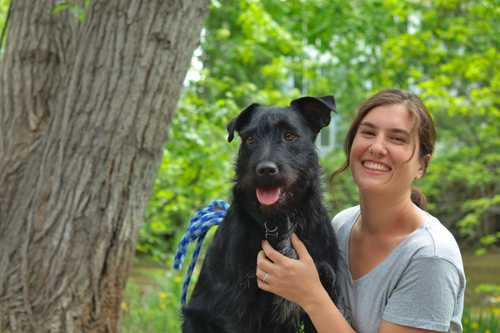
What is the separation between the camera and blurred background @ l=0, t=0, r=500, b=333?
22.6 ft

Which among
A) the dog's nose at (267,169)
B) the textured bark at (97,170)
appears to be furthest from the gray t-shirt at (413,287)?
the textured bark at (97,170)

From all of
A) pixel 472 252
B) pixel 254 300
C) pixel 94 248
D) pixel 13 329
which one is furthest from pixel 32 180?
pixel 472 252

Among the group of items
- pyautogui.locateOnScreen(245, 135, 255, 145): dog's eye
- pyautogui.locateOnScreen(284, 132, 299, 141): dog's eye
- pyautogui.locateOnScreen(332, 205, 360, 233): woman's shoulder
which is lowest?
pyautogui.locateOnScreen(332, 205, 360, 233): woman's shoulder

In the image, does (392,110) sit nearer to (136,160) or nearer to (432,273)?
(432,273)

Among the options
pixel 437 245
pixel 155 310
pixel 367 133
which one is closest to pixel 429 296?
pixel 437 245

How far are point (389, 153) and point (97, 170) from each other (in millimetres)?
1668

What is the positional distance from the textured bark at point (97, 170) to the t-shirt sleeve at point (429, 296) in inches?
67.8

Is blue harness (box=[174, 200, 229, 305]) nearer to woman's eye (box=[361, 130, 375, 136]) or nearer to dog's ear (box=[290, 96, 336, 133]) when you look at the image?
dog's ear (box=[290, 96, 336, 133])

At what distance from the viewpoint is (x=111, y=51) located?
357 centimetres

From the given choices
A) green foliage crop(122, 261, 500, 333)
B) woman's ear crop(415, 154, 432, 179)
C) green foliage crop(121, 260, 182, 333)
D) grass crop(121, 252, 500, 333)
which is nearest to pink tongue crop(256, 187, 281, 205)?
woman's ear crop(415, 154, 432, 179)

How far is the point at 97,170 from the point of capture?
3.54 metres

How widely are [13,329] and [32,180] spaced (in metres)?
0.83

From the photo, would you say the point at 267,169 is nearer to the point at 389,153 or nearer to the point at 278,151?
the point at 278,151

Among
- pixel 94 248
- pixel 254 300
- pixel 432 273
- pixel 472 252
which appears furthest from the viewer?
pixel 472 252
